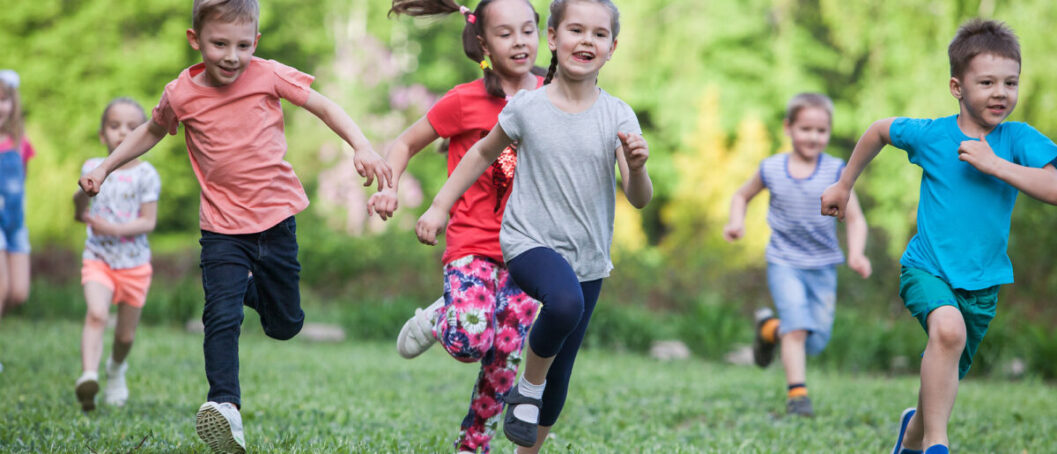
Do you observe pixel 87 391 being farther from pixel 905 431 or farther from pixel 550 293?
pixel 905 431

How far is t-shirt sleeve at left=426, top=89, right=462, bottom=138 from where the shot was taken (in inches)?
165

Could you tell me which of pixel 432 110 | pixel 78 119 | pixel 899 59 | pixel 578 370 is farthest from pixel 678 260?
pixel 78 119

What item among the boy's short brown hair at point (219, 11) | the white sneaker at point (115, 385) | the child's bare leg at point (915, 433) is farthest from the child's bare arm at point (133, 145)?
the child's bare leg at point (915, 433)

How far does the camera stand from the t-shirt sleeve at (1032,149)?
12.2 feet

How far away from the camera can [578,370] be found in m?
8.68

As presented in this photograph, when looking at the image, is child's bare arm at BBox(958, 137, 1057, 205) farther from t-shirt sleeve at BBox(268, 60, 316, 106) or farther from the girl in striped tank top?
t-shirt sleeve at BBox(268, 60, 316, 106)

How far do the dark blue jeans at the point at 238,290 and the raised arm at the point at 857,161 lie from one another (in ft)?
7.60

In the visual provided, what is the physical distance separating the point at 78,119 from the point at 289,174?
22.0 m

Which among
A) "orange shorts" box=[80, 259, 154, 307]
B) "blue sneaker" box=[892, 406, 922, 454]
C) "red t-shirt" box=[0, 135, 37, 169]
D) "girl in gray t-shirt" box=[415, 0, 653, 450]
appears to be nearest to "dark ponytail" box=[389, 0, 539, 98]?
"girl in gray t-shirt" box=[415, 0, 653, 450]

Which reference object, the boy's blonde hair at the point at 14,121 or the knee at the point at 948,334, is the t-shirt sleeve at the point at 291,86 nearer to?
the knee at the point at 948,334

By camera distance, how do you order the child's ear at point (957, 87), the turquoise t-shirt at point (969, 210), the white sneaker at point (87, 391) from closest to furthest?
the turquoise t-shirt at point (969, 210)
the child's ear at point (957, 87)
the white sneaker at point (87, 391)

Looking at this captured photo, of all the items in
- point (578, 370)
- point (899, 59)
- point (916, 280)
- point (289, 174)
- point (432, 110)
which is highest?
point (899, 59)

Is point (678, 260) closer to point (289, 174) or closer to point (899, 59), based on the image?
point (899, 59)

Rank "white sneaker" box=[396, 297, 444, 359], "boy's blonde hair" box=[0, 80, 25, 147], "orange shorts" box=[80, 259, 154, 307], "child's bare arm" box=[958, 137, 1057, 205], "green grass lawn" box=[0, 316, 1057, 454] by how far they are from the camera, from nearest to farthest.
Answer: "child's bare arm" box=[958, 137, 1057, 205]
"white sneaker" box=[396, 297, 444, 359]
"green grass lawn" box=[0, 316, 1057, 454]
"orange shorts" box=[80, 259, 154, 307]
"boy's blonde hair" box=[0, 80, 25, 147]
